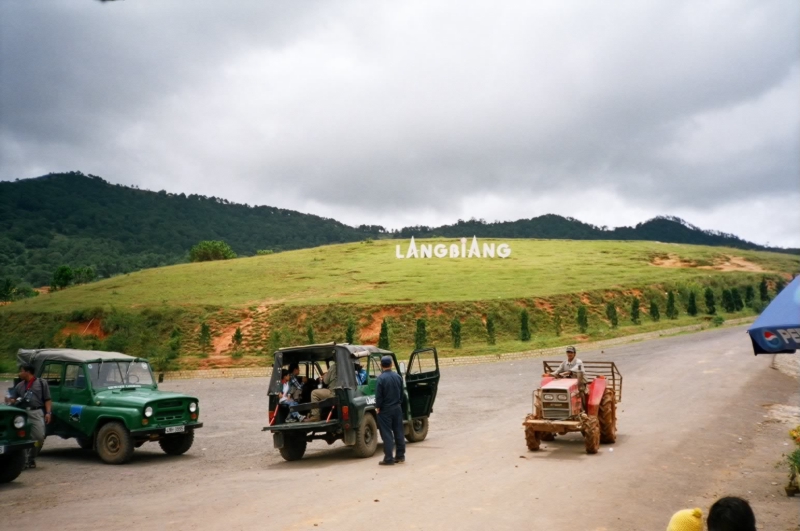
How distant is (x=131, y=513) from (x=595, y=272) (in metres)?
67.0

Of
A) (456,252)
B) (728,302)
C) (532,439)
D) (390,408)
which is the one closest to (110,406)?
(390,408)

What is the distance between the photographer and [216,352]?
164ft

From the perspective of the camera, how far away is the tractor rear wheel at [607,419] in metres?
14.4

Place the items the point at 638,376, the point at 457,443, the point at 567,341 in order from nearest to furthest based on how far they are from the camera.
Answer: the point at 457,443 → the point at 638,376 → the point at 567,341

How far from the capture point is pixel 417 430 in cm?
1644

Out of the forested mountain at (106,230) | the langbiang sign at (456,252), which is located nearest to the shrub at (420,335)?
the langbiang sign at (456,252)

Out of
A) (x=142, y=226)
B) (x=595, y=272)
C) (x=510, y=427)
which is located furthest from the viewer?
(x=142, y=226)

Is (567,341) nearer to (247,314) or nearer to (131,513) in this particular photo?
(247,314)

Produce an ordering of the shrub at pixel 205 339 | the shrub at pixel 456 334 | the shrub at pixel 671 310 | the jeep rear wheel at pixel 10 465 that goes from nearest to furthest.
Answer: the jeep rear wheel at pixel 10 465, the shrub at pixel 456 334, the shrub at pixel 205 339, the shrub at pixel 671 310

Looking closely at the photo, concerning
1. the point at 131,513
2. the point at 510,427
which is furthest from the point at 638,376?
the point at 131,513

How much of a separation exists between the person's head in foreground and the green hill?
4062 cm

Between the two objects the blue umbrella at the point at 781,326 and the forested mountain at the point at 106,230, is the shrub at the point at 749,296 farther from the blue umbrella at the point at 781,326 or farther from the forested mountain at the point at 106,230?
the forested mountain at the point at 106,230

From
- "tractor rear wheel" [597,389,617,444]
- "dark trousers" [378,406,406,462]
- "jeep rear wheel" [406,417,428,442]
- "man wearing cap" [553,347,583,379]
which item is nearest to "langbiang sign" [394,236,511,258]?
"jeep rear wheel" [406,417,428,442]

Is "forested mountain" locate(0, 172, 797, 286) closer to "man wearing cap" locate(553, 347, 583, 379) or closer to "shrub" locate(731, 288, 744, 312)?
"shrub" locate(731, 288, 744, 312)
